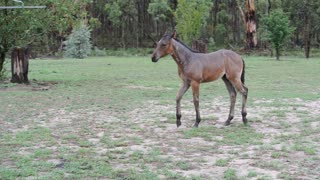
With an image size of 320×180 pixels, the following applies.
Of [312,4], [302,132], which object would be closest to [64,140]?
[302,132]

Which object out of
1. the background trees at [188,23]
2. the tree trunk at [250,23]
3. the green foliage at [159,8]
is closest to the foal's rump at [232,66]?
the background trees at [188,23]

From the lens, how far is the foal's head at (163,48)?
9.05 m

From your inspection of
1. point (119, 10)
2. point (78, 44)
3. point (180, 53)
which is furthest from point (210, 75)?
point (119, 10)

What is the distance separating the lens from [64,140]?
7.79 m

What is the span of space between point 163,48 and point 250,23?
34.2 m

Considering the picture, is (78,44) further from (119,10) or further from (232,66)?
(232,66)

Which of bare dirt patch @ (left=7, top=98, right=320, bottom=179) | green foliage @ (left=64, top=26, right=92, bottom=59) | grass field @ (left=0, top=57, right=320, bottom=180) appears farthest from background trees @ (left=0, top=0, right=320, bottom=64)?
bare dirt patch @ (left=7, top=98, right=320, bottom=179)

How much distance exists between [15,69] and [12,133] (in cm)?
889

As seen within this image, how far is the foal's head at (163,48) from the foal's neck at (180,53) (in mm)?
101

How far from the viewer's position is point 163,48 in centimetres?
909

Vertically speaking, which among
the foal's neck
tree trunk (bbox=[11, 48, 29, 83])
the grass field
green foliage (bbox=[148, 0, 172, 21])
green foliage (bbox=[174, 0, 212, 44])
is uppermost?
green foliage (bbox=[148, 0, 172, 21])

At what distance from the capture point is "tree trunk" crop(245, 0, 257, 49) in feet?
136

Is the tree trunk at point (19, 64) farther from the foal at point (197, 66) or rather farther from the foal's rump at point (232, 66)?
the foal's rump at point (232, 66)

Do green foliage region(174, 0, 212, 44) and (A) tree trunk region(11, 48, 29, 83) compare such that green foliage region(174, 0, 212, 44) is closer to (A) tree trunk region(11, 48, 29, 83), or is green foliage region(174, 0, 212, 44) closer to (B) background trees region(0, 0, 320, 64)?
(B) background trees region(0, 0, 320, 64)
